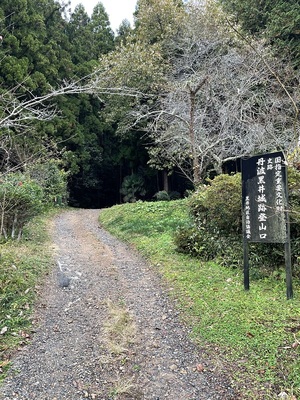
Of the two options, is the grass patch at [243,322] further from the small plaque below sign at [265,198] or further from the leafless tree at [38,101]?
the leafless tree at [38,101]

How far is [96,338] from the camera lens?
3.47 metres

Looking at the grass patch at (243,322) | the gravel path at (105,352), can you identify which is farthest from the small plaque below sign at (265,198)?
the gravel path at (105,352)

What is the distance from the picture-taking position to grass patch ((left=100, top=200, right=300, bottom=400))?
2.69 m

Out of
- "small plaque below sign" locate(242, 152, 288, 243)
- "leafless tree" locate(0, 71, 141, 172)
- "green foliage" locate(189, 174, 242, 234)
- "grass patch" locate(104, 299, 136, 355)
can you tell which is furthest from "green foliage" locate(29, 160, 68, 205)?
"small plaque below sign" locate(242, 152, 288, 243)

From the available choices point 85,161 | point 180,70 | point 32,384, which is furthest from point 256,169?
point 85,161

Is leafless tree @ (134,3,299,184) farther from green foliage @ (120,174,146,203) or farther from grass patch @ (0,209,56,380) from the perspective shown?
green foliage @ (120,174,146,203)

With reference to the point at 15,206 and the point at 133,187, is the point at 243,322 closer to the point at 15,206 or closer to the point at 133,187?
the point at 15,206

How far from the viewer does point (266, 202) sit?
13.6 ft

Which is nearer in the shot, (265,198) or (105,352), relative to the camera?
(105,352)

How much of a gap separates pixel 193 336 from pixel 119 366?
35.4 inches

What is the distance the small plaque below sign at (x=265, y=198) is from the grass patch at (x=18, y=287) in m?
3.14

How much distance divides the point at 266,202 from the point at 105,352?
8.78 feet

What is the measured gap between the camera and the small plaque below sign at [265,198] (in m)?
3.98

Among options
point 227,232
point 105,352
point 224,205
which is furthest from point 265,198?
point 105,352
